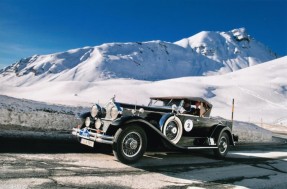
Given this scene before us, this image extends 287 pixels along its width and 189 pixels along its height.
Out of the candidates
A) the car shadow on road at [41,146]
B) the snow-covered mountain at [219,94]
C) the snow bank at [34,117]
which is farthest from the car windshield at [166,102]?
the snow-covered mountain at [219,94]

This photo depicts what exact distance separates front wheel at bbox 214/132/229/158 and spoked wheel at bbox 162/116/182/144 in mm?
1878

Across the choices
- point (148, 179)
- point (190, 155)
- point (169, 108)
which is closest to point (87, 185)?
point (148, 179)

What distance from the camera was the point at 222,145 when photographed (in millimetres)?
10586

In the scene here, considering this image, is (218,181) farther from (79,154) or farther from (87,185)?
(79,154)

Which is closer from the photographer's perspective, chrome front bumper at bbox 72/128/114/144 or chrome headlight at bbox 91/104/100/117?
chrome front bumper at bbox 72/128/114/144

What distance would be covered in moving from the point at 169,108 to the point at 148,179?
133 inches

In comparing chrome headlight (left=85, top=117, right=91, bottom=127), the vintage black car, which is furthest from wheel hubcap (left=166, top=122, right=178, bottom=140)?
chrome headlight (left=85, top=117, right=91, bottom=127)

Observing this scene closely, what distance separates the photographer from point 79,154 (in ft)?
27.3

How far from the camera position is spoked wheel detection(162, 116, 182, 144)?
8.69 metres

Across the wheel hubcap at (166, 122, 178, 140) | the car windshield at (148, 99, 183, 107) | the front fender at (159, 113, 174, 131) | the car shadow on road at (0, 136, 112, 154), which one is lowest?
the car shadow on road at (0, 136, 112, 154)

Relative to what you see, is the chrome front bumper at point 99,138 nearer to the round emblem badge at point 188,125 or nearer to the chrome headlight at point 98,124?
the chrome headlight at point 98,124

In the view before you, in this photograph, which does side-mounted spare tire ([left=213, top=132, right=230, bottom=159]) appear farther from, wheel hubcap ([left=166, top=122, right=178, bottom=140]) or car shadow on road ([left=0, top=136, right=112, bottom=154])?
car shadow on road ([left=0, top=136, right=112, bottom=154])

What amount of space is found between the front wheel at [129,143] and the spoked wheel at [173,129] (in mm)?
985

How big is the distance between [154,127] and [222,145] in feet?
11.5
